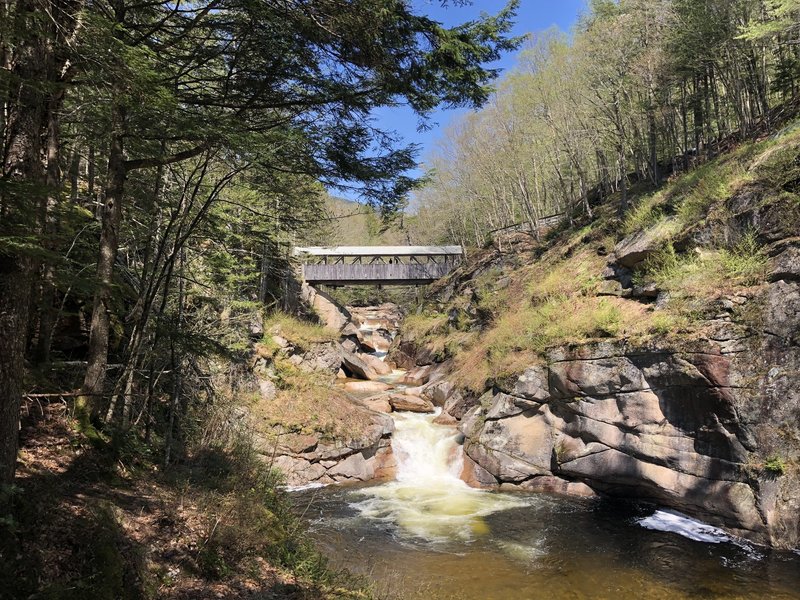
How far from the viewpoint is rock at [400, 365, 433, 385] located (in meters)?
19.2

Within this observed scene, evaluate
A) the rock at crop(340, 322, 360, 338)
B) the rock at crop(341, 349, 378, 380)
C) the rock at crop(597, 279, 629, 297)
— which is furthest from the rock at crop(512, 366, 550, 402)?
the rock at crop(340, 322, 360, 338)

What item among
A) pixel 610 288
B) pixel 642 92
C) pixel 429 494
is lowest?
pixel 429 494

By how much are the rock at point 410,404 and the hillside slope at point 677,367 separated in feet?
2.86

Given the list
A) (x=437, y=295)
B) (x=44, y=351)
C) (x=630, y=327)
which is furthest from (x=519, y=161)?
(x=44, y=351)

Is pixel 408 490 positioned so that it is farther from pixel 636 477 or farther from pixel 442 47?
pixel 442 47

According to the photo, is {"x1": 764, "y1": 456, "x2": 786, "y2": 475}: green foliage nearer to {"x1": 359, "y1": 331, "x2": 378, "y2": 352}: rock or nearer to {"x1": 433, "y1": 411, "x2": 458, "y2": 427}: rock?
{"x1": 433, "y1": 411, "x2": 458, "y2": 427}: rock

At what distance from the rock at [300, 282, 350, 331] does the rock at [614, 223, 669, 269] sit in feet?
52.1

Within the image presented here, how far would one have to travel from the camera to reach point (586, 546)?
26.0 ft

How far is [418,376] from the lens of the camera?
20.0 metres

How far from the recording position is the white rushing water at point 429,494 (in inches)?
354

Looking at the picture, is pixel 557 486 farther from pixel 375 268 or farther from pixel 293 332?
pixel 375 268

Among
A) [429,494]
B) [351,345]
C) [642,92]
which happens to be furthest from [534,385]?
[351,345]

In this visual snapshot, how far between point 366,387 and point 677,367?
11.8 m

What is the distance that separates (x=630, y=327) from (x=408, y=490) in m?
6.37
